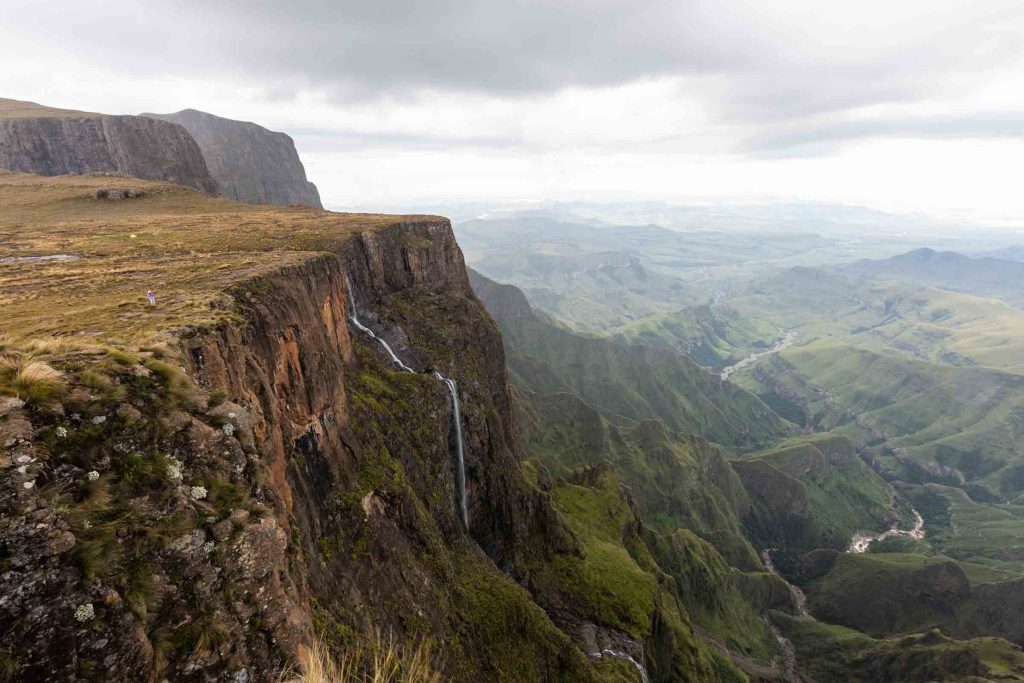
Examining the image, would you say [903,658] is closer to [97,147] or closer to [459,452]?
[459,452]

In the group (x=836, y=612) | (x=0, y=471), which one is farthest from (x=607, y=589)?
(x=836, y=612)

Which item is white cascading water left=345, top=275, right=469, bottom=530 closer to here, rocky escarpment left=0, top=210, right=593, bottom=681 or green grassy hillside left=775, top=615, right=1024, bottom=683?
rocky escarpment left=0, top=210, right=593, bottom=681

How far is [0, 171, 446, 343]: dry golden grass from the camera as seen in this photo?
22.4 metres

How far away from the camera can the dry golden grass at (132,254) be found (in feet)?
73.6

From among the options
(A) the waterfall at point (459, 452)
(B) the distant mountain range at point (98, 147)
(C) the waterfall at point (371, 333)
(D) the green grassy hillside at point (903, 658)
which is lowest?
(D) the green grassy hillside at point (903, 658)

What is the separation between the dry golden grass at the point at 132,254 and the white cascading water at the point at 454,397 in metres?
9.11

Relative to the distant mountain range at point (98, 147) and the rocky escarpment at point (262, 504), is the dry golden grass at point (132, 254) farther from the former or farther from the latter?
the distant mountain range at point (98, 147)

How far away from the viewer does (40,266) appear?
35.7 m

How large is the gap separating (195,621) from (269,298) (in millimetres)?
22764

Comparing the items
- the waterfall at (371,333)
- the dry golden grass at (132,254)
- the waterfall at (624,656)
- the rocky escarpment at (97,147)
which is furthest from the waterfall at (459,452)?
the rocky escarpment at (97,147)

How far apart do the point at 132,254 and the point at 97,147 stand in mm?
120237

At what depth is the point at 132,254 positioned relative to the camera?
4009 cm

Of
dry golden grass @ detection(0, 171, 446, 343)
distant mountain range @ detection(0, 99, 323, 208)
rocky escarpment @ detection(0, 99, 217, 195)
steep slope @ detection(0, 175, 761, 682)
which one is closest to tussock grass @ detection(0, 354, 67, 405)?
steep slope @ detection(0, 175, 761, 682)

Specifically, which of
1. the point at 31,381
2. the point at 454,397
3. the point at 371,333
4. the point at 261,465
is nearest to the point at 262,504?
the point at 261,465
